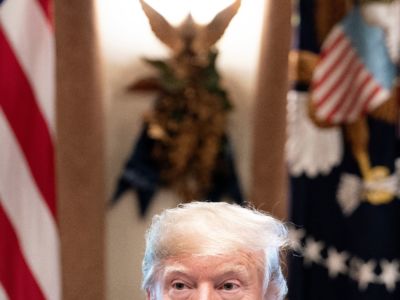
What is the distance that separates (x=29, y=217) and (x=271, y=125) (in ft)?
2.80

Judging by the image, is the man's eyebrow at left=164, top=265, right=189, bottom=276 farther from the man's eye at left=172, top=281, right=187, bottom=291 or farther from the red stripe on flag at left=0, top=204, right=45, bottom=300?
the red stripe on flag at left=0, top=204, right=45, bottom=300

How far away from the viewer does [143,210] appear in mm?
3031

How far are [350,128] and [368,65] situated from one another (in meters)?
0.22

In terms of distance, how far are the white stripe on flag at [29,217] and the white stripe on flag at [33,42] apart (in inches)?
4.9

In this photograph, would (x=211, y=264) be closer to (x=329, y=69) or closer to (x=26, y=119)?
(x=26, y=119)

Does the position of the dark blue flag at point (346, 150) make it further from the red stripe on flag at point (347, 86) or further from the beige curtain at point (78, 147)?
the beige curtain at point (78, 147)

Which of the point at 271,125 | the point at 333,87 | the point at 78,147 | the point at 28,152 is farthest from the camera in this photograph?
the point at 333,87

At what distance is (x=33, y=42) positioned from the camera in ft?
8.20

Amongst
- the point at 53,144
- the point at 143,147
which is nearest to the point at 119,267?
the point at 143,147

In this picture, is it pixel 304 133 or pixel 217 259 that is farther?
pixel 304 133

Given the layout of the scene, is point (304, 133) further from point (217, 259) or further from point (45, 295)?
point (217, 259)

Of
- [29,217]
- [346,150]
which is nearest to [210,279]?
[29,217]

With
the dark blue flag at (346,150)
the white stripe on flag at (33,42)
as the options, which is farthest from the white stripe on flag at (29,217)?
the dark blue flag at (346,150)

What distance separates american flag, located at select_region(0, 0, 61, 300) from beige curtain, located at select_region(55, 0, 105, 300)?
15cm
